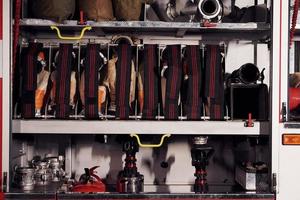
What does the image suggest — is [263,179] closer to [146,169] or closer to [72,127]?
[146,169]

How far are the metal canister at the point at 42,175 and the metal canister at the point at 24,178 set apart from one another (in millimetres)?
118

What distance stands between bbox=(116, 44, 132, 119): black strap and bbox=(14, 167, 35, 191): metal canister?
669mm

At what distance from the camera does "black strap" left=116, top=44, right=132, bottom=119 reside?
294 cm

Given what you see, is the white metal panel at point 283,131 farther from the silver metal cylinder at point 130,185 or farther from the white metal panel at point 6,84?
the white metal panel at point 6,84

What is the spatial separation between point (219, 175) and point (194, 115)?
760 millimetres

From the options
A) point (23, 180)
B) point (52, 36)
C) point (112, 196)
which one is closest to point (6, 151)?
point (23, 180)

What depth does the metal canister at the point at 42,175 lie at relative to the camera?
10.2 ft

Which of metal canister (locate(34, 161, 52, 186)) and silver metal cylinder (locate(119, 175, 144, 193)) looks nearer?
silver metal cylinder (locate(119, 175, 144, 193))

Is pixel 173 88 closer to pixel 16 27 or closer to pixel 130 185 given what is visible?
pixel 130 185

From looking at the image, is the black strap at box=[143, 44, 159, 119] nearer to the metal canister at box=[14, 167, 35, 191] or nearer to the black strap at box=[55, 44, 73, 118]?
the black strap at box=[55, 44, 73, 118]

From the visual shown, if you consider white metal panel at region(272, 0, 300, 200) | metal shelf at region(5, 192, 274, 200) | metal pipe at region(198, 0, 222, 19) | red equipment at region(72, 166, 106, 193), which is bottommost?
metal shelf at region(5, 192, 274, 200)

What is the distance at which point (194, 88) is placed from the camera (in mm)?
2969

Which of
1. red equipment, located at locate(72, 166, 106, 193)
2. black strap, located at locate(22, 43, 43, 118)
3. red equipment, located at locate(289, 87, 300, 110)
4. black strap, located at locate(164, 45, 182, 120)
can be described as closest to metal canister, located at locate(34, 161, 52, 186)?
red equipment, located at locate(72, 166, 106, 193)

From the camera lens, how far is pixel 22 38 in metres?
3.33
